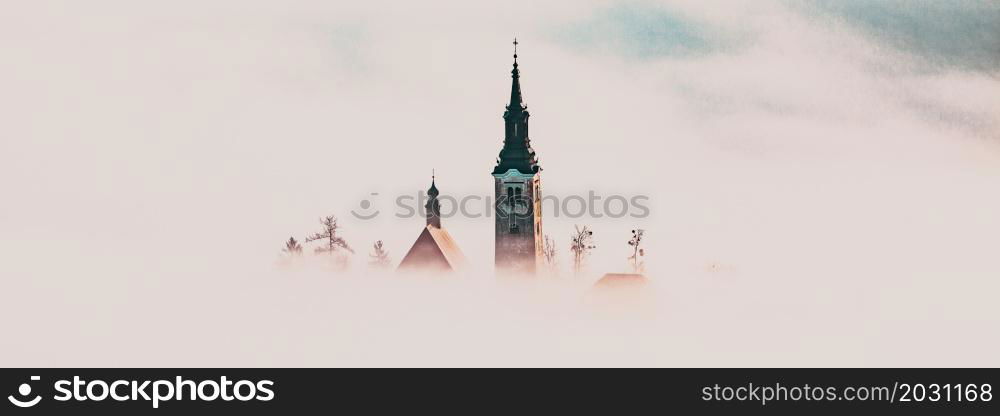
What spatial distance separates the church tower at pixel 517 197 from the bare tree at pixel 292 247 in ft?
37.6

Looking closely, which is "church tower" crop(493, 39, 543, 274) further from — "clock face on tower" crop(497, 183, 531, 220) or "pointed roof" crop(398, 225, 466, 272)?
"pointed roof" crop(398, 225, 466, 272)

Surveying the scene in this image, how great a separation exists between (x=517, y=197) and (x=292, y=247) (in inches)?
512

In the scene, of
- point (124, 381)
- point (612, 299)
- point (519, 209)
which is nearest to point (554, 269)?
point (519, 209)

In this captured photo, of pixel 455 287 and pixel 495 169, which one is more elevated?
pixel 495 169

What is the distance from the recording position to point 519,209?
8312cm

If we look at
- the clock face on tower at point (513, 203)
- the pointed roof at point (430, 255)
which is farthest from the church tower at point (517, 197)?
the pointed roof at point (430, 255)

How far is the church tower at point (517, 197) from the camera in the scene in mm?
81375

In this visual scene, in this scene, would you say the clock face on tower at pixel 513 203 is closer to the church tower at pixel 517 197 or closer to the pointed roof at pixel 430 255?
the church tower at pixel 517 197

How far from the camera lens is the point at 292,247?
251 feet

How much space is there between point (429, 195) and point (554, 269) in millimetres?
8909

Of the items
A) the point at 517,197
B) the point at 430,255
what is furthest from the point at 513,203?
the point at 430,255

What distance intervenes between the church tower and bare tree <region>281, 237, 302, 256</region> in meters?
11.5

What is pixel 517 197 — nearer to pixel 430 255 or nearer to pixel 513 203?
pixel 513 203

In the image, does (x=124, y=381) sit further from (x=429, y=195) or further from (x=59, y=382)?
(x=429, y=195)
